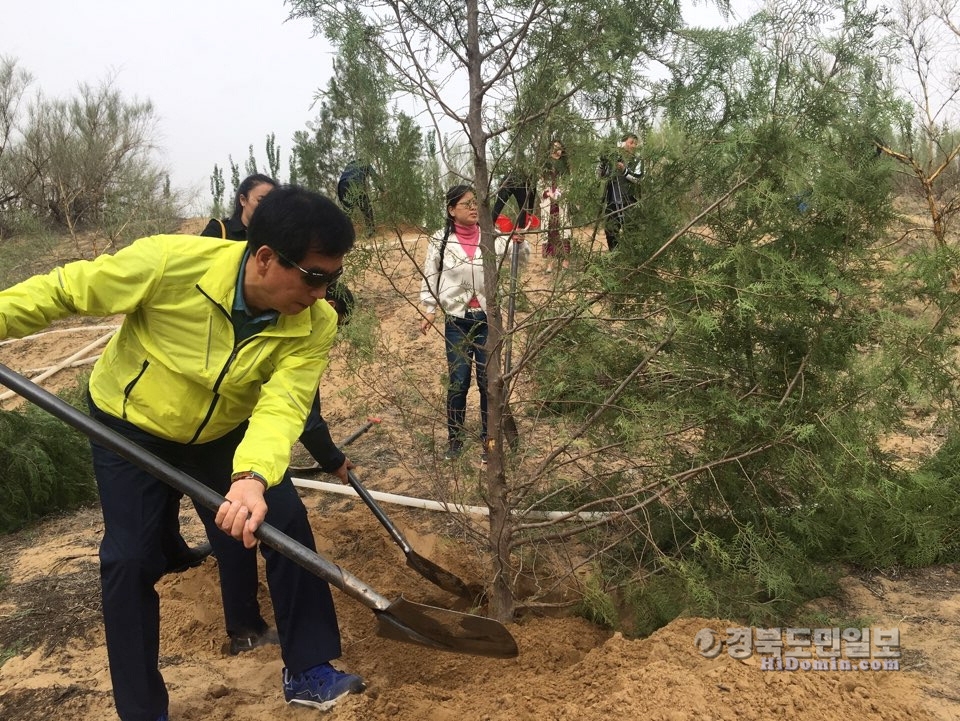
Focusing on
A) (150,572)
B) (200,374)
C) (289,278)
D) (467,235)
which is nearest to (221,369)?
(200,374)

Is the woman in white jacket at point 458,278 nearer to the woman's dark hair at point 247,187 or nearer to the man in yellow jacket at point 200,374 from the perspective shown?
the man in yellow jacket at point 200,374

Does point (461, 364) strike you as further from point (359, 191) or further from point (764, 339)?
point (764, 339)

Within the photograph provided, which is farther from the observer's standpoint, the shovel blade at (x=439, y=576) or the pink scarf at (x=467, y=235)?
the shovel blade at (x=439, y=576)

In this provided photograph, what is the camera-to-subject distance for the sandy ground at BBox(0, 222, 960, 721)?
239 cm

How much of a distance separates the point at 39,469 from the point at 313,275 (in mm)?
3352

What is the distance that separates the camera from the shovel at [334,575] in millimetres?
2273

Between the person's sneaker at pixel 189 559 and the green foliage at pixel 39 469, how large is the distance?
139 centimetres

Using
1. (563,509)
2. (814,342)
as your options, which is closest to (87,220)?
(563,509)

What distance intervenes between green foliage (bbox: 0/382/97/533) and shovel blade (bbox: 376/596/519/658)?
3130 mm

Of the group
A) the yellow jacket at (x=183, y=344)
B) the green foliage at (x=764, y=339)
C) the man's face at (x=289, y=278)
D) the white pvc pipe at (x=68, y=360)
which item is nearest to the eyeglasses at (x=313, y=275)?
the man's face at (x=289, y=278)

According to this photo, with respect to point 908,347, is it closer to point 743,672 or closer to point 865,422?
point 865,422

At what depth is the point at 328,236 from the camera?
2248mm

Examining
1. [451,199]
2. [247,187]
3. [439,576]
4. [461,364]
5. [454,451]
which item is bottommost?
[439,576]

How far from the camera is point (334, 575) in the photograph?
2.35 metres
